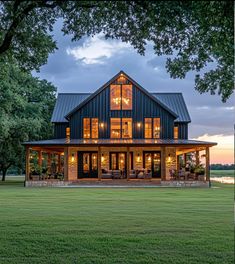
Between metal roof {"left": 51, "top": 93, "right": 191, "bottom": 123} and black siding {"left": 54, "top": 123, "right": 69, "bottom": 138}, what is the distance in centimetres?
49

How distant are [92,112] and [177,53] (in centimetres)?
2710

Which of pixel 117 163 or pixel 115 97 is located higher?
pixel 115 97

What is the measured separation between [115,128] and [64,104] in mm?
7814

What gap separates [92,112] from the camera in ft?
122

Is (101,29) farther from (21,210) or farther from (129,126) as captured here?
(129,126)

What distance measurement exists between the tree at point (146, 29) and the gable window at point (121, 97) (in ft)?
82.2

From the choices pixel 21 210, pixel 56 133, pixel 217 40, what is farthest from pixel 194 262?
pixel 56 133

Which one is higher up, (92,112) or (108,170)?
(92,112)

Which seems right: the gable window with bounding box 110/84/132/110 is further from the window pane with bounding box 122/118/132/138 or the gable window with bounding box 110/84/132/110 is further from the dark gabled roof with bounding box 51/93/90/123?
the dark gabled roof with bounding box 51/93/90/123

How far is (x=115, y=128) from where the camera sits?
37.1 meters

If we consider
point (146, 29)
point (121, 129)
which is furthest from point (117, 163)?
point (146, 29)

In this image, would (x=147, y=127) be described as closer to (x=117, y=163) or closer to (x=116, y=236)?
(x=117, y=163)

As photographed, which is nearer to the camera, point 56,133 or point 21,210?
point 21,210

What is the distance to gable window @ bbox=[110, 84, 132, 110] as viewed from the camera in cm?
3688
